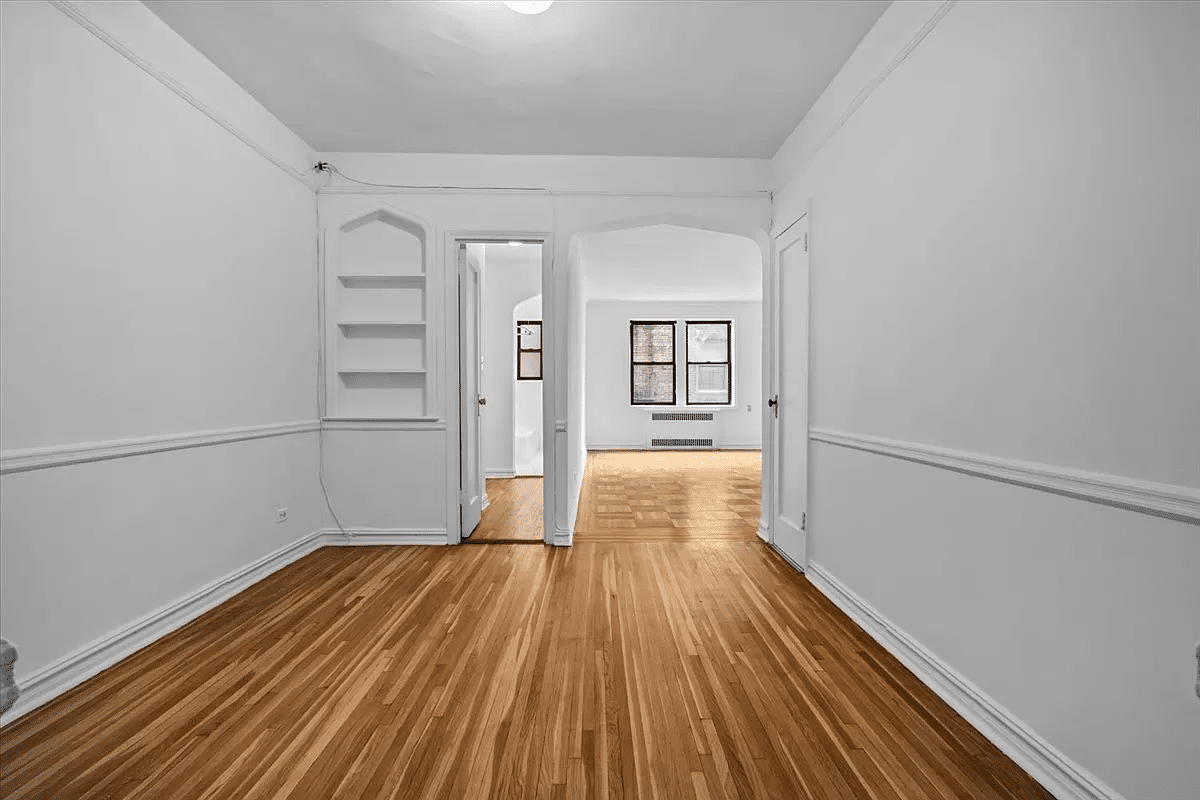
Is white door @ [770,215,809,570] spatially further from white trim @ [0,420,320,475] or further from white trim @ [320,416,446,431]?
white trim @ [0,420,320,475]

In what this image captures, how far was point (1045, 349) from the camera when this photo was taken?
178 centimetres

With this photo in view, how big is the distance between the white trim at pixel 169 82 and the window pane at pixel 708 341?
8358mm

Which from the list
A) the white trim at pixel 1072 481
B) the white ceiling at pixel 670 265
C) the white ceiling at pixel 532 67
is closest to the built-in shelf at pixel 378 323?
the white ceiling at pixel 532 67

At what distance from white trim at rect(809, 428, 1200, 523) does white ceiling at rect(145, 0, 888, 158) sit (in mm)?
1998

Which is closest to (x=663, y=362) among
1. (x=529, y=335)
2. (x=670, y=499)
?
(x=529, y=335)

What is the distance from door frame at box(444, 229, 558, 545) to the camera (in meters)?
4.52

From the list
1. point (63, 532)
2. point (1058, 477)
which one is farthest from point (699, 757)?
point (63, 532)

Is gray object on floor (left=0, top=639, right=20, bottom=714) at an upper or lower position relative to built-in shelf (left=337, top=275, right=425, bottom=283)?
lower

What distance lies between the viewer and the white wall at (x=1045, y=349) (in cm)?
141

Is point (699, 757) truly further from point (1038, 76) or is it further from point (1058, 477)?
point (1038, 76)

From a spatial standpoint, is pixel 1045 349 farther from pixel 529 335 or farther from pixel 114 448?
pixel 529 335

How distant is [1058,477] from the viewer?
1.72m

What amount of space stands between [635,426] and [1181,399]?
1032cm

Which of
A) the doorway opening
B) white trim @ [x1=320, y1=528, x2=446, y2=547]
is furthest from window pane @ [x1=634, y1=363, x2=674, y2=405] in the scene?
white trim @ [x1=320, y1=528, x2=446, y2=547]
